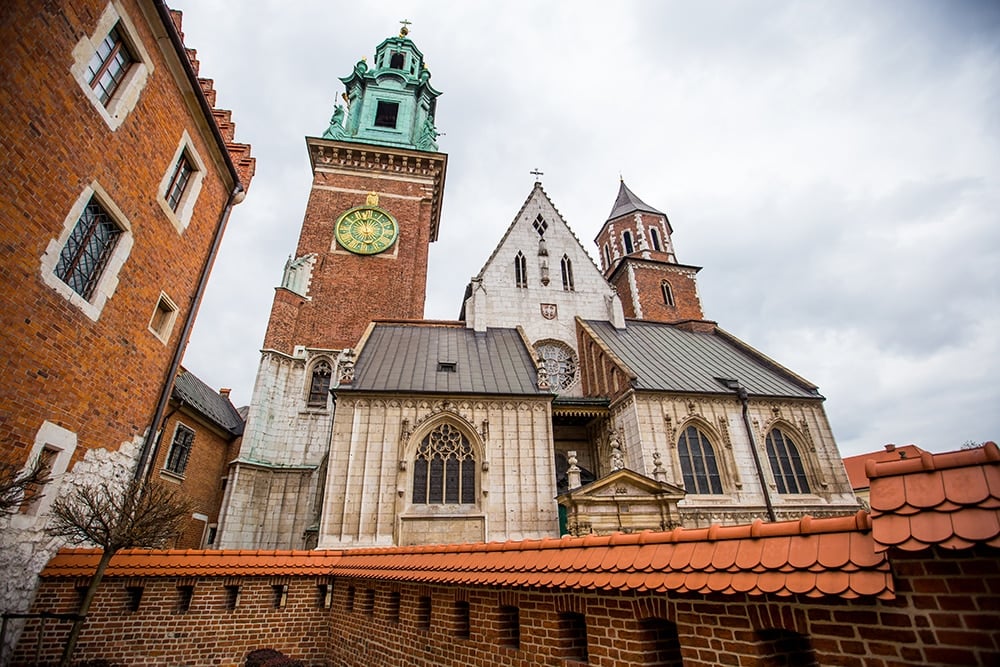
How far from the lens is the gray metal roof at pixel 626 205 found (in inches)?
1410

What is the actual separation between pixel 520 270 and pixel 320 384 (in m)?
11.0

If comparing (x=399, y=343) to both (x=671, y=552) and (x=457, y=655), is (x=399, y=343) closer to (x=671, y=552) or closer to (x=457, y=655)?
(x=457, y=655)

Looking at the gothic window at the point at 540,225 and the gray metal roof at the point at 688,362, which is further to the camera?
the gothic window at the point at 540,225

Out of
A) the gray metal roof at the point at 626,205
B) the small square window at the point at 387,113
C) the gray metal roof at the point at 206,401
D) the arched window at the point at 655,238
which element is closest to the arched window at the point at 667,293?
the arched window at the point at 655,238

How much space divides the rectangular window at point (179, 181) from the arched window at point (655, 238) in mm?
29629

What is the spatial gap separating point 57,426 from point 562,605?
9.35 metres

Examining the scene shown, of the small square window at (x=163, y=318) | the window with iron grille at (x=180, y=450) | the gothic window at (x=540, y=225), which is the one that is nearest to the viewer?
the small square window at (x=163, y=318)

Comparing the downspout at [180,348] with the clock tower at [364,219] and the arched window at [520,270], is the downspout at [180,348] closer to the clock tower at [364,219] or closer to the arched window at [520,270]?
the clock tower at [364,219]

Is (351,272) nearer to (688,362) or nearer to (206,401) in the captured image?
(206,401)

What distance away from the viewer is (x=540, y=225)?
23.7 metres

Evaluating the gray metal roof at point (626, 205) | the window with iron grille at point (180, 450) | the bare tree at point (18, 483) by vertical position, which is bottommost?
the bare tree at point (18, 483)

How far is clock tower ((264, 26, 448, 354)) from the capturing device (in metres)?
23.0

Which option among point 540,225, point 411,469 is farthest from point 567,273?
point 411,469

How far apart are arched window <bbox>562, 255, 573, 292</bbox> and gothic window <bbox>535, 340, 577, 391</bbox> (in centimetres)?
311
